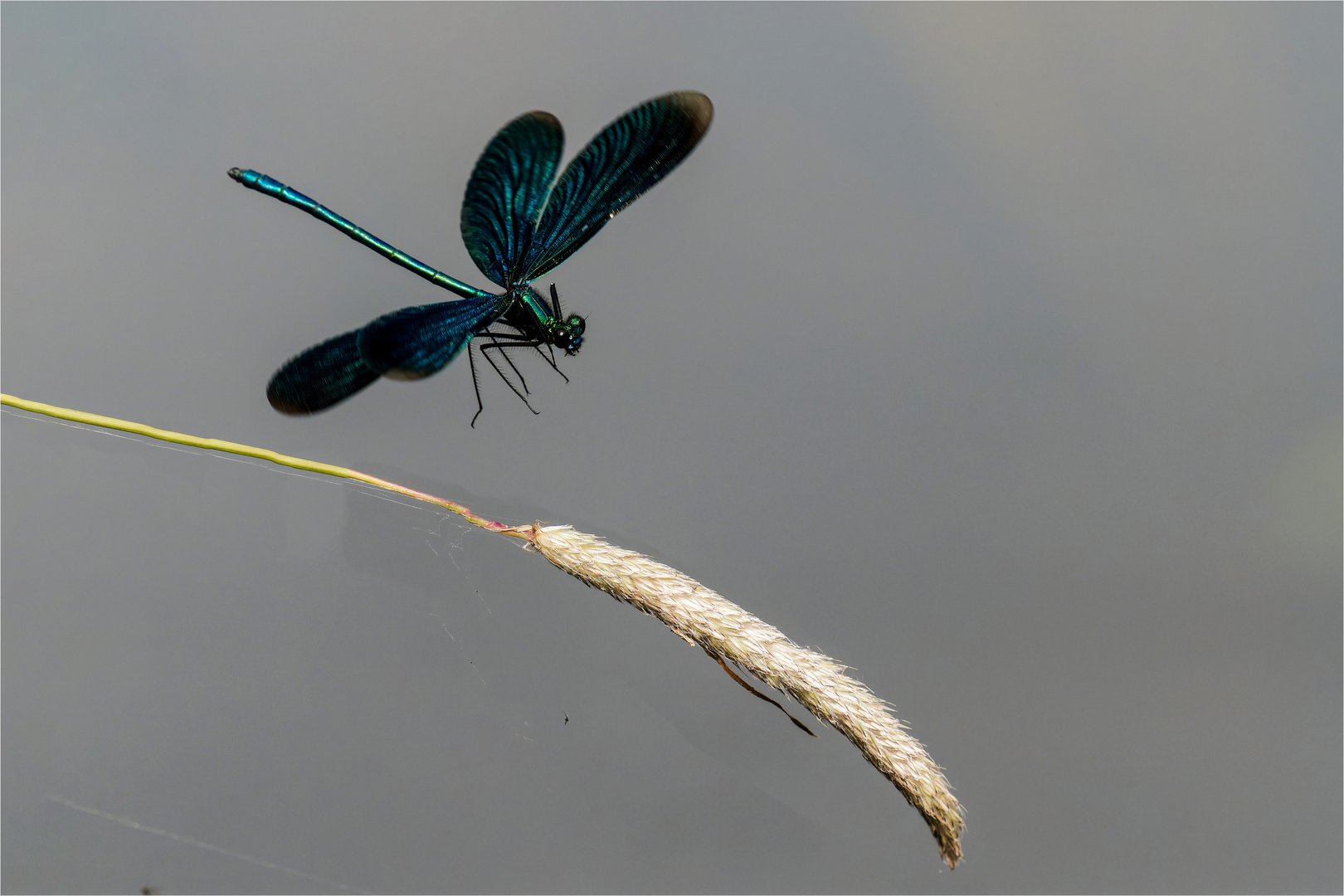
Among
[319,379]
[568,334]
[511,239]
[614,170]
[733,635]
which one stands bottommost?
[733,635]

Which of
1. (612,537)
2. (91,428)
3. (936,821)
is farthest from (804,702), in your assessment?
(91,428)

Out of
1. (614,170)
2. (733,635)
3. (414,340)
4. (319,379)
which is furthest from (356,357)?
(733,635)

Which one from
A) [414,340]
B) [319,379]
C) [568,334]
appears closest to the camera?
[414,340]

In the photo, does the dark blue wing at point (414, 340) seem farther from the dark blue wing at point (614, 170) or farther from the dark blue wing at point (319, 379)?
the dark blue wing at point (614, 170)

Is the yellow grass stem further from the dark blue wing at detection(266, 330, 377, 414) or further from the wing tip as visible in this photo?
the wing tip

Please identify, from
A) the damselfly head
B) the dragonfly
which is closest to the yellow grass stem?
the dragonfly

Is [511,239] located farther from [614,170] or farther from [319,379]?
[319,379]

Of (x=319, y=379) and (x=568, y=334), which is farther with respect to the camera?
(x=568, y=334)

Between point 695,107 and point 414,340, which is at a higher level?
point 695,107
